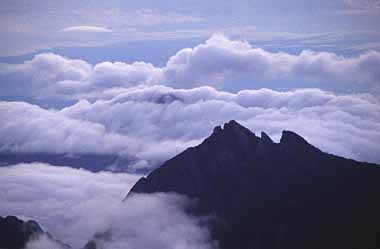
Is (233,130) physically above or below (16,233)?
above

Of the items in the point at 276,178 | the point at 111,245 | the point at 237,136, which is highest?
the point at 237,136

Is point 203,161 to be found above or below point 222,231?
above

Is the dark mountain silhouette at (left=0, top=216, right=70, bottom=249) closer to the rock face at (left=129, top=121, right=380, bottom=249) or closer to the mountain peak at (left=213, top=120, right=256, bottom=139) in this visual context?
the rock face at (left=129, top=121, right=380, bottom=249)

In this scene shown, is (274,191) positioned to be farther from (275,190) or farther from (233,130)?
(233,130)

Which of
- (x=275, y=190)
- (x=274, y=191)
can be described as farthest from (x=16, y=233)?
(x=275, y=190)

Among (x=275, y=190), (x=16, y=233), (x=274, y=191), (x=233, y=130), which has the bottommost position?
(x=16, y=233)

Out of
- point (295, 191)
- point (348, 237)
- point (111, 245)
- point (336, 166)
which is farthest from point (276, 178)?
point (111, 245)

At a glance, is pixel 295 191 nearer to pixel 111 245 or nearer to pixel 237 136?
pixel 237 136
